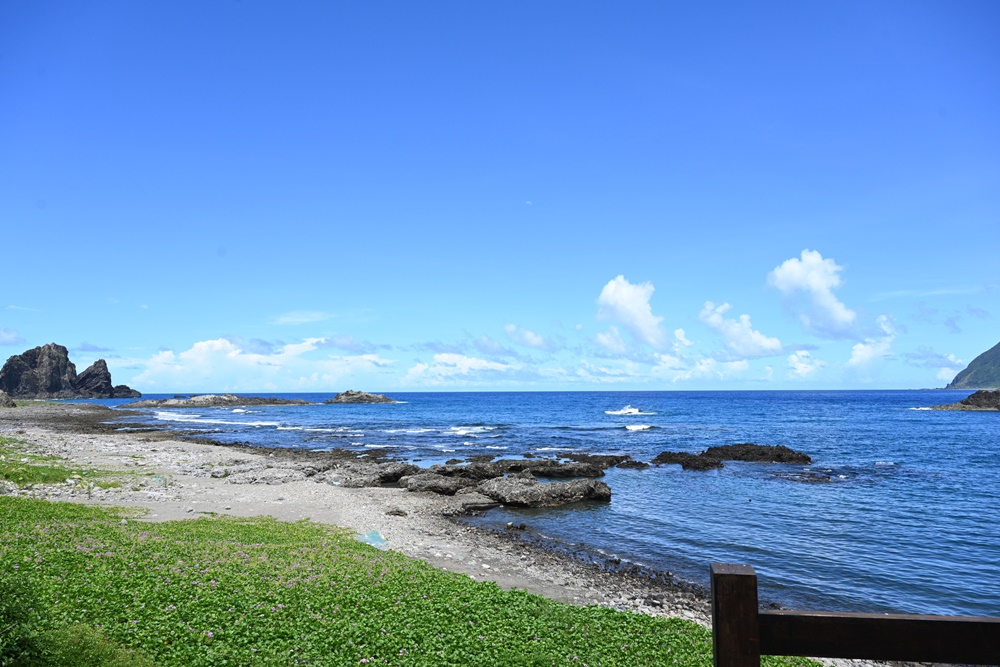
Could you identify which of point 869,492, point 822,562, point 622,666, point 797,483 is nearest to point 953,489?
point 869,492

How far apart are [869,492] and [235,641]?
3549 cm

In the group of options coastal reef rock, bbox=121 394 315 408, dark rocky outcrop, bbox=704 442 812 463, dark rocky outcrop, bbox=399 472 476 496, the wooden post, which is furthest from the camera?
coastal reef rock, bbox=121 394 315 408

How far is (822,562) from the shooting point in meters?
20.0

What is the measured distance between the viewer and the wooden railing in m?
3.76

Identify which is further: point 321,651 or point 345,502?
point 345,502

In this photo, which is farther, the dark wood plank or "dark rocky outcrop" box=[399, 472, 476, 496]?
"dark rocky outcrop" box=[399, 472, 476, 496]

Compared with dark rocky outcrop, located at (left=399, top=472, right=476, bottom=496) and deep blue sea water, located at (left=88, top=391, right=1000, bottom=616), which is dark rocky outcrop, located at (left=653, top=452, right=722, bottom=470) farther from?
dark rocky outcrop, located at (left=399, top=472, right=476, bottom=496)

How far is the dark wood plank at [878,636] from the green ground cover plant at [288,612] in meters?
7.31

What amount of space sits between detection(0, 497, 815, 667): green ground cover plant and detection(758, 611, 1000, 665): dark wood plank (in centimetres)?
731

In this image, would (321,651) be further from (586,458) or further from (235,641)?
(586,458)

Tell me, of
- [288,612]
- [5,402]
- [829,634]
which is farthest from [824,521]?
[5,402]

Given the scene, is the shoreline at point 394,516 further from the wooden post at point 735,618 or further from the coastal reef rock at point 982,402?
the coastal reef rock at point 982,402

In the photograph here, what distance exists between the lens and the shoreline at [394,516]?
54.5ft

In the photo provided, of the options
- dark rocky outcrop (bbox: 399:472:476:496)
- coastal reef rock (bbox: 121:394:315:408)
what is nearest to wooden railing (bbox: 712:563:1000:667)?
dark rocky outcrop (bbox: 399:472:476:496)
